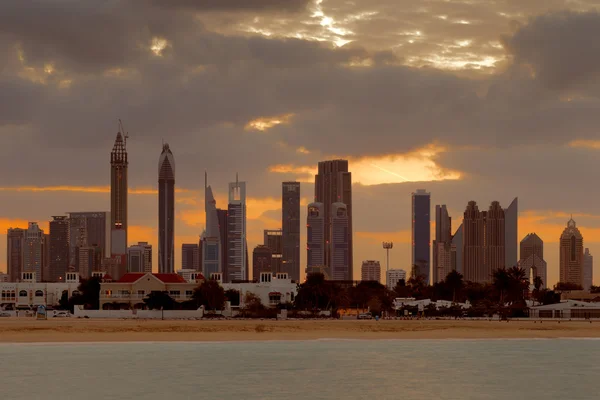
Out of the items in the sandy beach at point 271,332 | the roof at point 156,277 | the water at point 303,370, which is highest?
the roof at point 156,277

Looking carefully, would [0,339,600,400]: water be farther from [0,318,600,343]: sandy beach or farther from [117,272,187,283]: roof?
[117,272,187,283]: roof

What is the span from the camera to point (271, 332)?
112188 mm

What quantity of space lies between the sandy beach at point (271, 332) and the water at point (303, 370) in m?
5.09

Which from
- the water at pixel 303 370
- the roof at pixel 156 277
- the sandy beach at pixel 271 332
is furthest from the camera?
the roof at pixel 156 277

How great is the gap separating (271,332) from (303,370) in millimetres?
37493

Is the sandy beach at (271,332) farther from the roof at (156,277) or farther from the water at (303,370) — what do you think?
the roof at (156,277)

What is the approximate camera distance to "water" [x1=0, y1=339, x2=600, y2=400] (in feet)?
205

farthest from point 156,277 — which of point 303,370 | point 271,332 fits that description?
point 303,370

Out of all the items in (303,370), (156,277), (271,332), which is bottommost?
(303,370)

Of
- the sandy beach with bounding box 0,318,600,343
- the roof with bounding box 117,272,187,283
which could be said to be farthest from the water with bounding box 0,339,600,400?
the roof with bounding box 117,272,187,283

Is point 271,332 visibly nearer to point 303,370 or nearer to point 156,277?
point 303,370

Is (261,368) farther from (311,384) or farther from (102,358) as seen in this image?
(102,358)

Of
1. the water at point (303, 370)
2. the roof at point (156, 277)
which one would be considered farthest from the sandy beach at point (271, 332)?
the roof at point (156, 277)

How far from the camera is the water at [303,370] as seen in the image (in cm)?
6241
